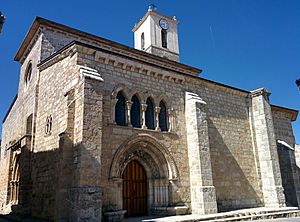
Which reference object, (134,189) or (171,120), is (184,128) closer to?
(171,120)

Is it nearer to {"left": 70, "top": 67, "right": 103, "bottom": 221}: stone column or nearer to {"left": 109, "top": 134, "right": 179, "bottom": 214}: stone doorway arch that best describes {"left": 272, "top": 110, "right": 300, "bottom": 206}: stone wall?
{"left": 109, "top": 134, "right": 179, "bottom": 214}: stone doorway arch

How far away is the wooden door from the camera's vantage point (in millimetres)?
9664

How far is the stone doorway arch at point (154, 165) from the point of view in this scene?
9.69 m

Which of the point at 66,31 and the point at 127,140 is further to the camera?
the point at 66,31

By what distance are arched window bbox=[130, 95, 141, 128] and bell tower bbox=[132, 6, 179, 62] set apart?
1168 cm

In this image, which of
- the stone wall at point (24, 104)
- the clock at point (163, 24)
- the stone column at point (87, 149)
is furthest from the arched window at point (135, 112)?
the clock at point (163, 24)

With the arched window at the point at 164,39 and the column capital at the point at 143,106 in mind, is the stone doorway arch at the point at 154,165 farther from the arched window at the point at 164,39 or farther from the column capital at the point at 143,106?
the arched window at the point at 164,39

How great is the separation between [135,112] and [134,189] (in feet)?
9.23

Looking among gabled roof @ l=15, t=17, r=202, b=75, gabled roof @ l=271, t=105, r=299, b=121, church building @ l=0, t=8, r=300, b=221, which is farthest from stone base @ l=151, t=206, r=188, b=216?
gabled roof @ l=271, t=105, r=299, b=121

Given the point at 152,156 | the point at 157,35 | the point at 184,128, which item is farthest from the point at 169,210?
the point at 157,35

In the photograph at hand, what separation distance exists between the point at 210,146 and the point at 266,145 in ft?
11.2

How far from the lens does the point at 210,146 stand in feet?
38.6

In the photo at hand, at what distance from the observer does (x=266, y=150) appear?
521 inches

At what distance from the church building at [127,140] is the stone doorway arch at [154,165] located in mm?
37
